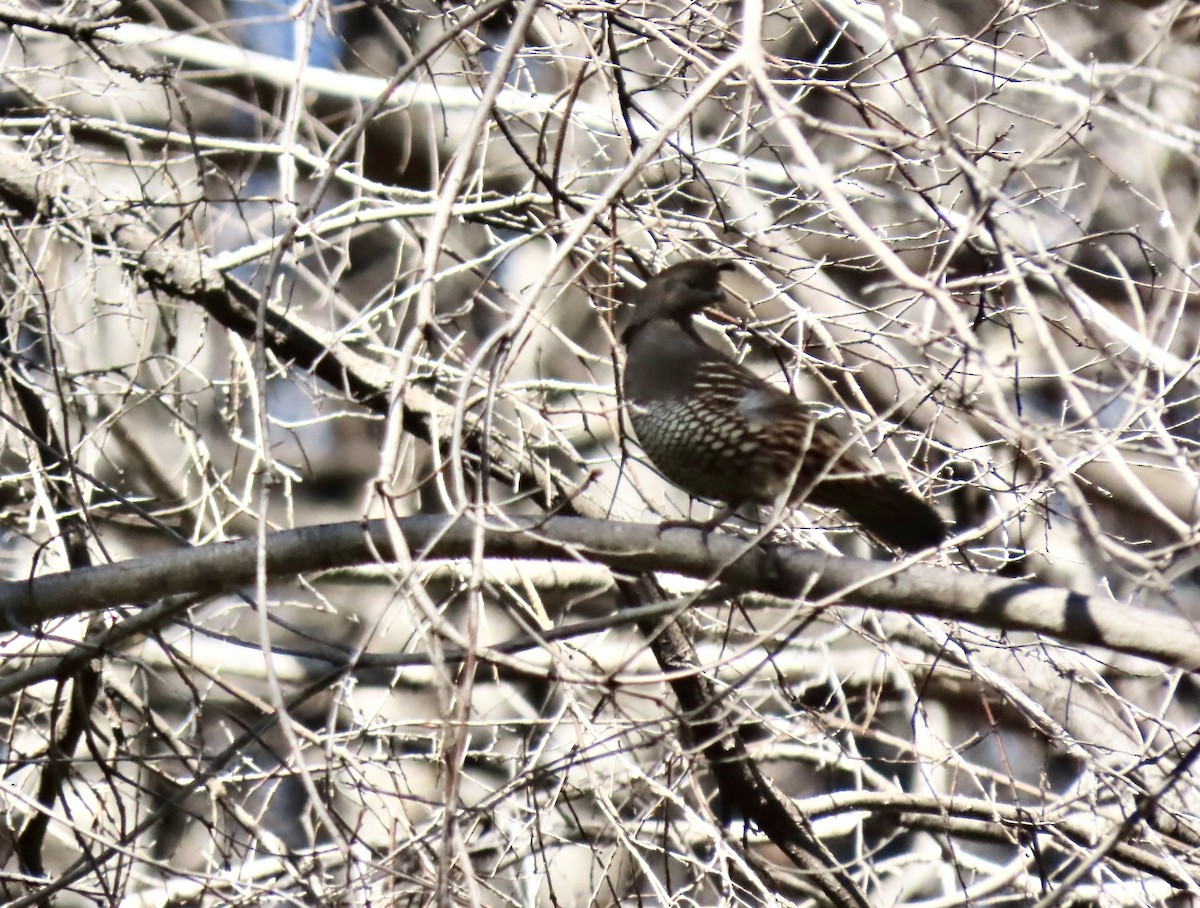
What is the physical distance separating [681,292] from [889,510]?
1205 millimetres

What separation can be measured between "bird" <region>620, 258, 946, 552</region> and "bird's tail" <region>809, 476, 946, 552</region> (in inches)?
0.9

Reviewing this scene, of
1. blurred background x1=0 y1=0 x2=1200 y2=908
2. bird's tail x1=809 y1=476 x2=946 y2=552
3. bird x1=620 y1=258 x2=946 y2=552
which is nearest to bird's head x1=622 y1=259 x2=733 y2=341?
bird x1=620 y1=258 x2=946 y2=552

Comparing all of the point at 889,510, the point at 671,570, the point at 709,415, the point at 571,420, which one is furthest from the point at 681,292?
the point at 571,420

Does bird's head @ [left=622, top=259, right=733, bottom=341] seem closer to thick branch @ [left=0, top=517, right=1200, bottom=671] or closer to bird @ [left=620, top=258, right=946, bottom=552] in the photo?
bird @ [left=620, top=258, right=946, bottom=552]

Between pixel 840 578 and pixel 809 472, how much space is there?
97cm

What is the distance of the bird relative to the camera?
13.3ft

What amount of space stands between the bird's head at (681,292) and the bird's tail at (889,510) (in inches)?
37.0

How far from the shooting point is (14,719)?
409 centimetres

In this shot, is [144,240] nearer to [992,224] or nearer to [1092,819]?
[992,224]

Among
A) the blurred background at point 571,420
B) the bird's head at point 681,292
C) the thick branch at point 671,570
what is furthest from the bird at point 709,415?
the thick branch at point 671,570

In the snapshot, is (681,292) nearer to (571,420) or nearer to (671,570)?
(671,570)

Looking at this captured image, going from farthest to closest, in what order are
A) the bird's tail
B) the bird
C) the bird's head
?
1. the bird's head
2. the bird
3. the bird's tail

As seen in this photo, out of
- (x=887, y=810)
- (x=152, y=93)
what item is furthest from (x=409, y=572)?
(x=152, y=93)

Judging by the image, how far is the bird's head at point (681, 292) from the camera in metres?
4.32
